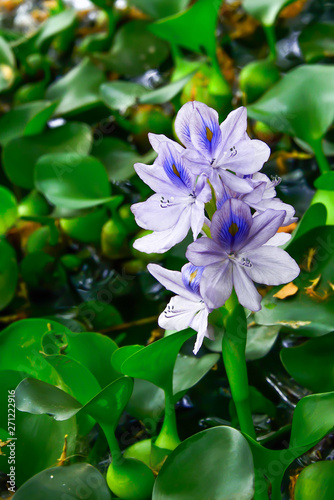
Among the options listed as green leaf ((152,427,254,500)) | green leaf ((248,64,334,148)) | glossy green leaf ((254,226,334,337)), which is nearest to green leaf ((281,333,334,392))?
glossy green leaf ((254,226,334,337))

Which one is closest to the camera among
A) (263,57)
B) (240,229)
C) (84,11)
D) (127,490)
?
(240,229)

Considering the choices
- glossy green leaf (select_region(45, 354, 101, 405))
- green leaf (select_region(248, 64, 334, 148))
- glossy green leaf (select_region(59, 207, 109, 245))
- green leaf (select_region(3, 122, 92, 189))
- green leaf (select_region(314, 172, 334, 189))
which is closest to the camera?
glossy green leaf (select_region(45, 354, 101, 405))

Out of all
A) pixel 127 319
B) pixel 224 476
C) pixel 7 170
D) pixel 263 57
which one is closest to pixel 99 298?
pixel 127 319

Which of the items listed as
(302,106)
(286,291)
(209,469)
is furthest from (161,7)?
(209,469)

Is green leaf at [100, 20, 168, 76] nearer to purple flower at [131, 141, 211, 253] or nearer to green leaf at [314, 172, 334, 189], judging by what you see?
green leaf at [314, 172, 334, 189]

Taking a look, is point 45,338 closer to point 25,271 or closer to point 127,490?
point 127,490

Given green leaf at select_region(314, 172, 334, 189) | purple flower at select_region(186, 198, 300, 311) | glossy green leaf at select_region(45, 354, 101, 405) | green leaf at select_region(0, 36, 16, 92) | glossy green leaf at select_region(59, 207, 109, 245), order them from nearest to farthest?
1. purple flower at select_region(186, 198, 300, 311)
2. glossy green leaf at select_region(45, 354, 101, 405)
3. green leaf at select_region(314, 172, 334, 189)
4. glossy green leaf at select_region(59, 207, 109, 245)
5. green leaf at select_region(0, 36, 16, 92)
